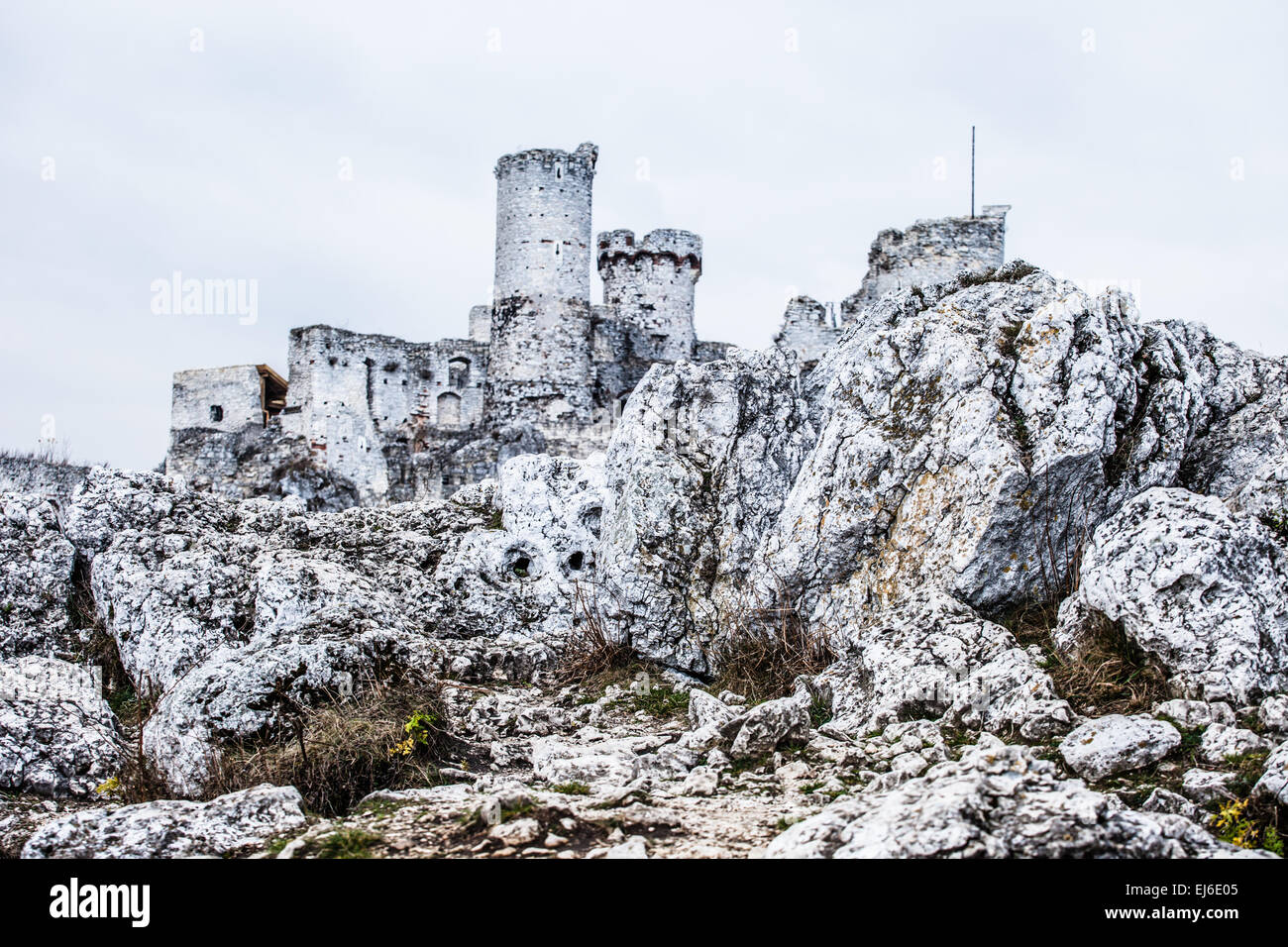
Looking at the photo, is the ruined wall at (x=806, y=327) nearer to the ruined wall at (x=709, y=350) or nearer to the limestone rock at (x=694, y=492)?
the ruined wall at (x=709, y=350)

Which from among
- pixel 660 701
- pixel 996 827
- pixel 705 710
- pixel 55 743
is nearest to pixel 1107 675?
pixel 996 827

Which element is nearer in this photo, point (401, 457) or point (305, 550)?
point (305, 550)

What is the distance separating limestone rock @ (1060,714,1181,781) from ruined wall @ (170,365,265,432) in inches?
1254

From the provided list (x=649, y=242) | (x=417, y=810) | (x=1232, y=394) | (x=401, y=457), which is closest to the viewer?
(x=417, y=810)

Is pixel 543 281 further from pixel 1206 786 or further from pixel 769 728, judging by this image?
pixel 1206 786

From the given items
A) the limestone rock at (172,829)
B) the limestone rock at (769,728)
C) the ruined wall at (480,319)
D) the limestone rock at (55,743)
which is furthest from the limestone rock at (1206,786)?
the ruined wall at (480,319)

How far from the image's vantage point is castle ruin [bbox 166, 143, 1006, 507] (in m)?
25.5

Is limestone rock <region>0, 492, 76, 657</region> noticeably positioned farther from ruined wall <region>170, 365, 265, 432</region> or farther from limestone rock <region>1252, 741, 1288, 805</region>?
ruined wall <region>170, 365, 265, 432</region>

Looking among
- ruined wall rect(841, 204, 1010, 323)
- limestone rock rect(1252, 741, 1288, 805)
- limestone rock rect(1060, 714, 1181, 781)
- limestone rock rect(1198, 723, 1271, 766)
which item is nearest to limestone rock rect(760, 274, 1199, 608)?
limestone rock rect(1060, 714, 1181, 781)

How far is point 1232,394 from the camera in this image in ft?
23.0

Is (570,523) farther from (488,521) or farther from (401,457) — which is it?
(401,457)

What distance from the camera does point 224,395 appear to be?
33531mm
